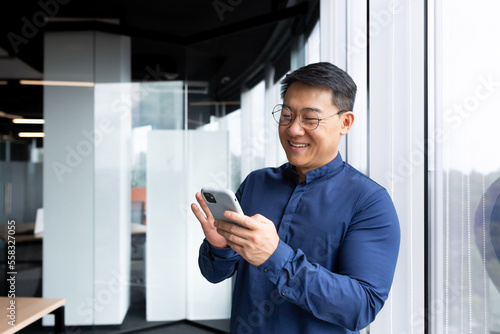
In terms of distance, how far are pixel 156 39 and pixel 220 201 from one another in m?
3.96

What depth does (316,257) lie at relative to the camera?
118 cm

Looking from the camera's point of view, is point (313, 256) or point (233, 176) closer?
point (313, 256)

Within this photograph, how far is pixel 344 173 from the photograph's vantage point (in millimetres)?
1284

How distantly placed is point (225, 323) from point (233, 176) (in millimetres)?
1631

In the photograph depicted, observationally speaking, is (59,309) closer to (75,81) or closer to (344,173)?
(344,173)

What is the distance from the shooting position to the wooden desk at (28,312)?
2.09 m

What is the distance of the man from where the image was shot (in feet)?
3.28

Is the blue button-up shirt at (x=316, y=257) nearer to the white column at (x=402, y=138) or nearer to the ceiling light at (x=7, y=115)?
the white column at (x=402, y=138)

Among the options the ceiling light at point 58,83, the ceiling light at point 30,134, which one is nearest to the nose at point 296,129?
the ceiling light at point 58,83

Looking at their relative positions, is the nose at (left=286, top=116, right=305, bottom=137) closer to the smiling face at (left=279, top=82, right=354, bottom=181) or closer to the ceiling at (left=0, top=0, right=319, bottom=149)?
the smiling face at (left=279, top=82, right=354, bottom=181)

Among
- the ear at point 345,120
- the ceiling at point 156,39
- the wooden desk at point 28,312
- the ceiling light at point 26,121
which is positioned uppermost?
the ceiling at point 156,39

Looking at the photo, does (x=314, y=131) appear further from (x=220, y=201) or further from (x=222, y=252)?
(x=222, y=252)

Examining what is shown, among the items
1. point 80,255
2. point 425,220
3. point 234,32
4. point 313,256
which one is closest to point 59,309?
point 80,255

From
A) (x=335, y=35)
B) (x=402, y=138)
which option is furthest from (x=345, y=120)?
(x=335, y=35)
